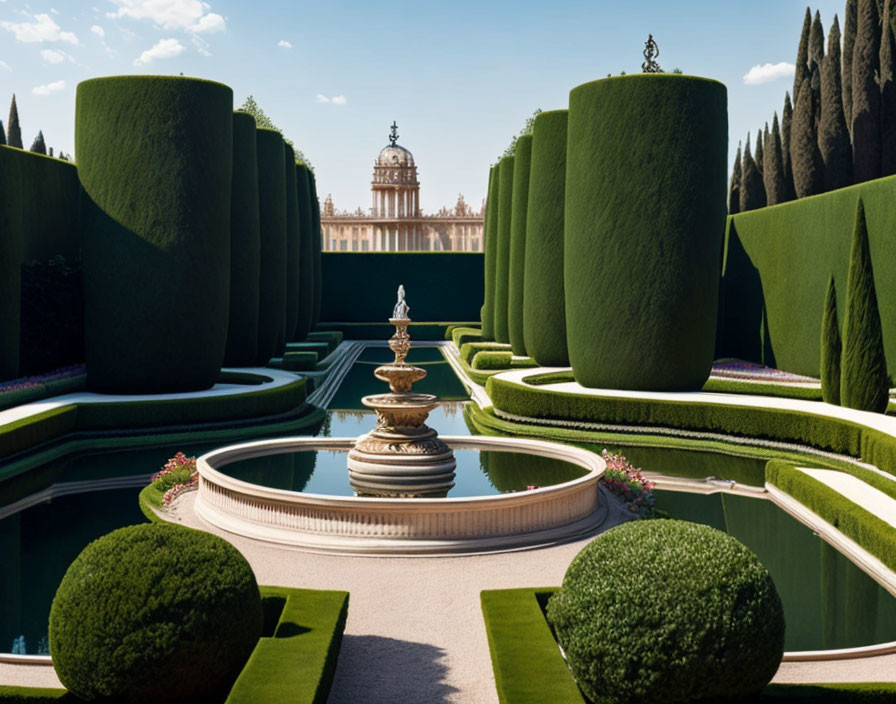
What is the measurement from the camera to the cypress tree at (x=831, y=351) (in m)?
17.3

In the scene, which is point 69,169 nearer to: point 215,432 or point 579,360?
point 215,432

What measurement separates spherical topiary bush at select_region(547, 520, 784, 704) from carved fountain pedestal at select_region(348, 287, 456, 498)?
214 inches

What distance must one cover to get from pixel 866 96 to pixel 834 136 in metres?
2.07

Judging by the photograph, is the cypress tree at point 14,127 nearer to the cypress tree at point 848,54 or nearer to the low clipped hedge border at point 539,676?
the cypress tree at point 848,54

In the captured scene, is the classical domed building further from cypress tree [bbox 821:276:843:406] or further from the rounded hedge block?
cypress tree [bbox 821:276:843:406]

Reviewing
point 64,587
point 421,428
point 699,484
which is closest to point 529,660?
point 64,587

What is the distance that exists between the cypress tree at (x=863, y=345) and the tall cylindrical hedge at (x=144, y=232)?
12453 millimetres

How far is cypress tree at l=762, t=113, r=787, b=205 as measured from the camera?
35.4 metres

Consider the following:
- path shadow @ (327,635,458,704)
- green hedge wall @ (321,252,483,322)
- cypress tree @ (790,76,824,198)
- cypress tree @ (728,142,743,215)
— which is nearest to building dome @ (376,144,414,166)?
green hedge wall @ (321,252,483,322)

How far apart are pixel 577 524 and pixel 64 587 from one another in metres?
6.18

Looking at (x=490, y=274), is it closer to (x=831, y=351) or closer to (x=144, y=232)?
(x=144, y=232)

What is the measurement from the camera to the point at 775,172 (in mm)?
36219

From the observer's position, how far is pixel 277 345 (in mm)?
27812

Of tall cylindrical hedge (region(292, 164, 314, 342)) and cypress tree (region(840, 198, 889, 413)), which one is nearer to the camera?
cypress tree (region(840, 198, 889, 413))
